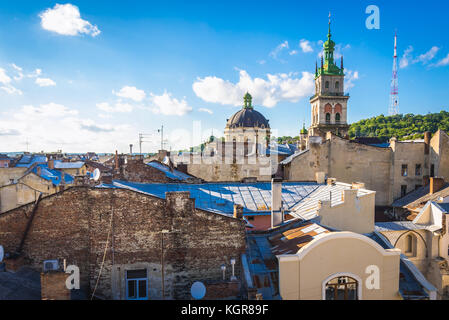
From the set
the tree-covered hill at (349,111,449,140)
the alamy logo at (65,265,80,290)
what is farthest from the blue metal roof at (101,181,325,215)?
the tree-covered hill at (349,111,449,140)

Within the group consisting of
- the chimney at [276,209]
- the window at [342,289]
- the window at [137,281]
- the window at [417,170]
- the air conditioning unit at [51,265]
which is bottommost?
the window at [137,281]

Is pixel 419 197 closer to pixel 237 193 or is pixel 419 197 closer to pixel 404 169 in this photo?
pixel 404 169

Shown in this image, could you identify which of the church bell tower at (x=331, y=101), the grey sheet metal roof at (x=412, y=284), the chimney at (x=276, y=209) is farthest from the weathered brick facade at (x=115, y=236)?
the church bell tower at (x=331, y=101)

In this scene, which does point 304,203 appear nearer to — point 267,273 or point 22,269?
point 267,273

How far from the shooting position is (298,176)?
28266 millimetres

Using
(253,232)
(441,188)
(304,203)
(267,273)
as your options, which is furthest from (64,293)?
(441,188)

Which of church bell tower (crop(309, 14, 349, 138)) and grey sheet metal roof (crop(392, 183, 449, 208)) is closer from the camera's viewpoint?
grey sheet metal roof (crop(392, 183, 449, 208))

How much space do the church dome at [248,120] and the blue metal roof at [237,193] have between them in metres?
41.7

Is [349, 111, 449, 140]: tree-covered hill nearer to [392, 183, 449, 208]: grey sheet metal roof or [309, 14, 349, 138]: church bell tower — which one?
[309, 14, 349, 138]: church bell tower

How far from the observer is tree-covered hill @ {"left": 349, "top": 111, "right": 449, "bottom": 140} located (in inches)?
3688

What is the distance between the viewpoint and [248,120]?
207ft

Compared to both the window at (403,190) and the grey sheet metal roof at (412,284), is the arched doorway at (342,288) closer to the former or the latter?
the grey sheet metal roof at (412,284)

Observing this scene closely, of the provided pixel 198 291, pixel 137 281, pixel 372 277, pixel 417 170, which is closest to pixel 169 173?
pixel 137 281

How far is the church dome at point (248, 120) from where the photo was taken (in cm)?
6262
